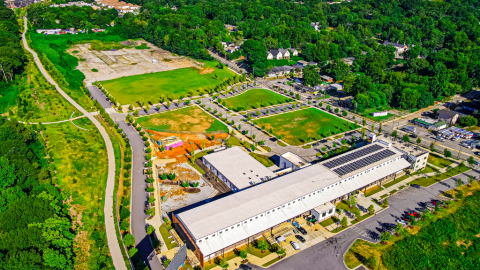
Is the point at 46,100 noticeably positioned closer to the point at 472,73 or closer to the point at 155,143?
the point at 155,143

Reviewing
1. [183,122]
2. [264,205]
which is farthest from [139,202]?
[183,122]

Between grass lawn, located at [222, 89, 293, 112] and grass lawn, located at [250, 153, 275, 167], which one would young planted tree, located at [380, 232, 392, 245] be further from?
grass lawn, located at [222, 89, 293, 112]

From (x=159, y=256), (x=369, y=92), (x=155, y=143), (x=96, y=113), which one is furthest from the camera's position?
(x=369, y=92)

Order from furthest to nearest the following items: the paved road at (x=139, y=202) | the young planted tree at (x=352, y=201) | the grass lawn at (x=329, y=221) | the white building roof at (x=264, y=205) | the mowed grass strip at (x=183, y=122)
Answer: the mowed grass strip at (x=183, y=122) < the young planted tree at (x=352, y=201) < the grass lawn at (x=329, y=221) < the white building roof at (x=264, y=205) < the paved road at (x=139, y=202)

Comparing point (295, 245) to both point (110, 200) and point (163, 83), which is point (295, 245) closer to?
point (110, 200)

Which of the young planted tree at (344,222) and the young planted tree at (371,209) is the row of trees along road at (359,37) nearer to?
the young planted tree at (371,209)

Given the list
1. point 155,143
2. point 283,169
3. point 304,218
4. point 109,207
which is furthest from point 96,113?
point 304,218

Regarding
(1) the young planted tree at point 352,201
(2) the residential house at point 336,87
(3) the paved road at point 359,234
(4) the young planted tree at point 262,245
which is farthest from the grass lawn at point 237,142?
(2) the residential house at point 336,87

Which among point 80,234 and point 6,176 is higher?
point 6,176
